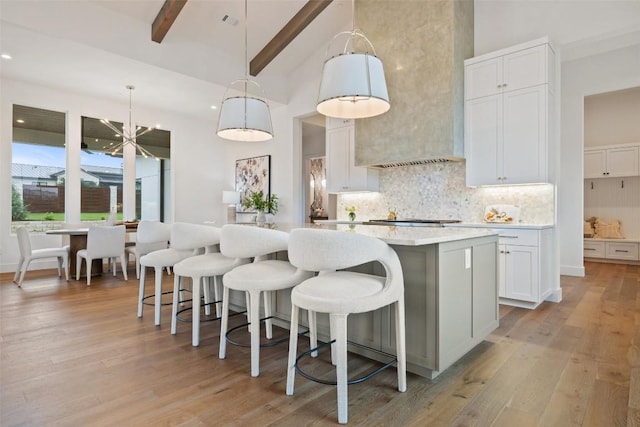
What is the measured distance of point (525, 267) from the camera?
363 centimetres

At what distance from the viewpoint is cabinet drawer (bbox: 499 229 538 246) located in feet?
11.8

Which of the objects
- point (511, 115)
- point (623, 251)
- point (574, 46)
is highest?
point (574, 46)

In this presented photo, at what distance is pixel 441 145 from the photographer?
424 centimetres

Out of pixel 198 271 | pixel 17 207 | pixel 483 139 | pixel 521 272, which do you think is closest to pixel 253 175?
pixel 17 207

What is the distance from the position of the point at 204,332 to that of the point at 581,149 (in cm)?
593

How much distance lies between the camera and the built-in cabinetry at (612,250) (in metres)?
6.27

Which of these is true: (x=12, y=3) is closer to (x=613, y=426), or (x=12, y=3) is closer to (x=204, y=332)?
(x=204, y=332)

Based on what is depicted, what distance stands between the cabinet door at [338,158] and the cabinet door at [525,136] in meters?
2.42

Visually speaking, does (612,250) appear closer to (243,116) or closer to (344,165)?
(344,165)

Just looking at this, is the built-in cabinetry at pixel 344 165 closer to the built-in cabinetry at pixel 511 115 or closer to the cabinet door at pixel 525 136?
the built-in cabinetry at pixel 511 115

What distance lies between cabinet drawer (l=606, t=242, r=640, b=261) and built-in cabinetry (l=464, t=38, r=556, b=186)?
404 centimetres

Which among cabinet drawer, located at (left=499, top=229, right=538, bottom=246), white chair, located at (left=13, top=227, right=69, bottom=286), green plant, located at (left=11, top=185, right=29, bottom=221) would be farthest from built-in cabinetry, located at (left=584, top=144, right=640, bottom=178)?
green plant, located at (left=11, top=185, right=29, bottom=221)

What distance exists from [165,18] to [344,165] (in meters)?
3.29

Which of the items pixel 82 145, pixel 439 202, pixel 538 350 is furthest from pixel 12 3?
pixel 538 350
